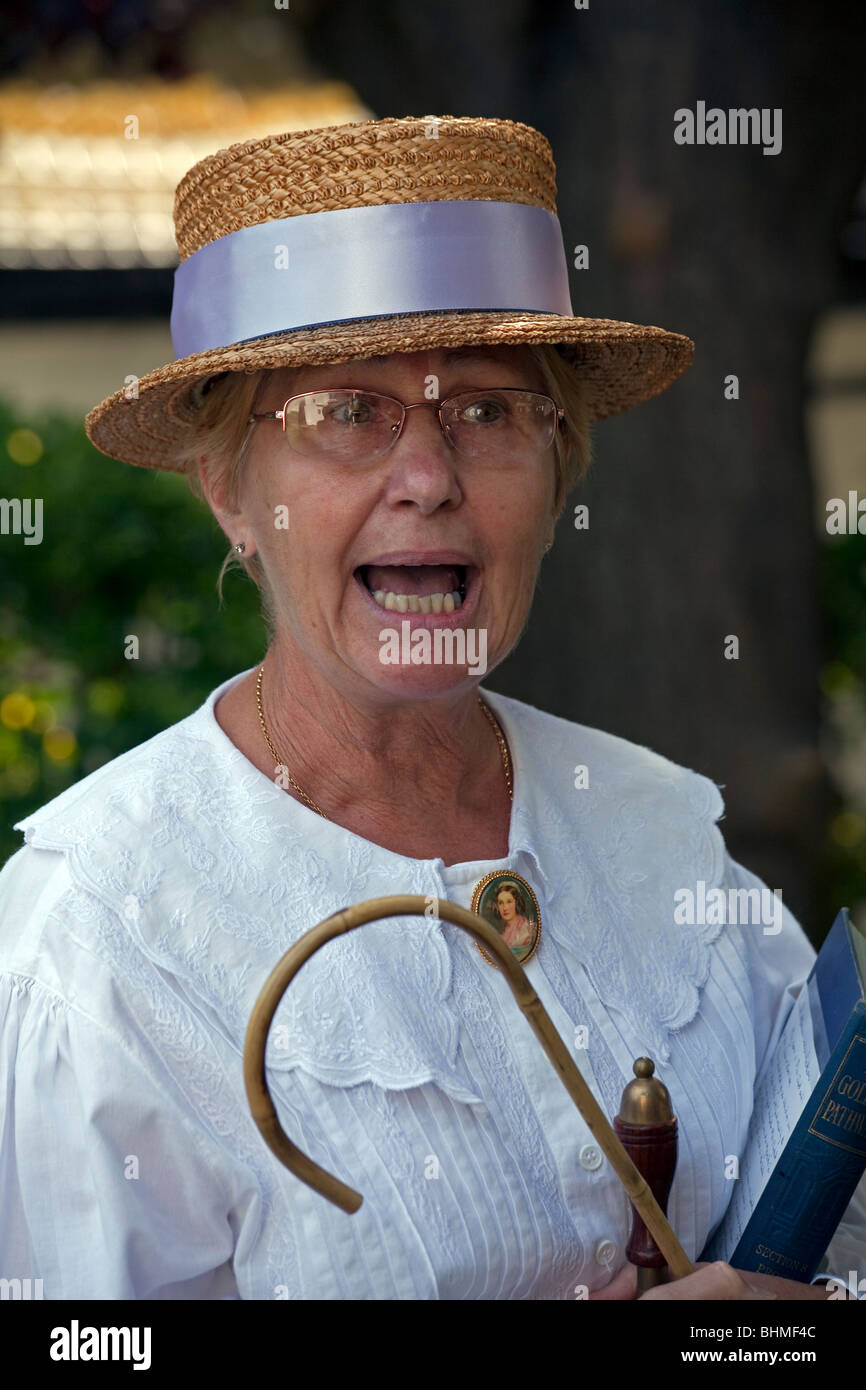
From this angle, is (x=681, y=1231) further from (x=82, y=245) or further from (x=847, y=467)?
(x=82, y=245)

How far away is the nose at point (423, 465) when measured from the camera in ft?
6.07

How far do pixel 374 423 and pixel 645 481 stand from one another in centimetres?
197

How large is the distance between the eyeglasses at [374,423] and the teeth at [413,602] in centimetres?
17

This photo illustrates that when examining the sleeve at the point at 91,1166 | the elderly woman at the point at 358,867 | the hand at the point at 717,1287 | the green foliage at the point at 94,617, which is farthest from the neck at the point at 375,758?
the green foliage at the point at 94,617

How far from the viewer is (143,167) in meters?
7.86

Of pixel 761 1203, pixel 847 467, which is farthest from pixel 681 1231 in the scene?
pixel 847 467

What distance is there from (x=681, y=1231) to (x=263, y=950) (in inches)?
25.7

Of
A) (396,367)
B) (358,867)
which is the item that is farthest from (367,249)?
(358,867)

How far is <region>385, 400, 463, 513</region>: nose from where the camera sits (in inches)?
72.8

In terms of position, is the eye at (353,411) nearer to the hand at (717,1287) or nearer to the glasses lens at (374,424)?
the glasses lens at (374,424)

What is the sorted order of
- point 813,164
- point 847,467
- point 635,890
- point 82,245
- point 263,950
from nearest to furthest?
point 263,950 < point 635,890 < point 813,164 < point 847,467 < point 82,245

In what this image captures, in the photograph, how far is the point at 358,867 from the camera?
1942mm

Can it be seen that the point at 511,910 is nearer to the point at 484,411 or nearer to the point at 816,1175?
the point at 816,1175
